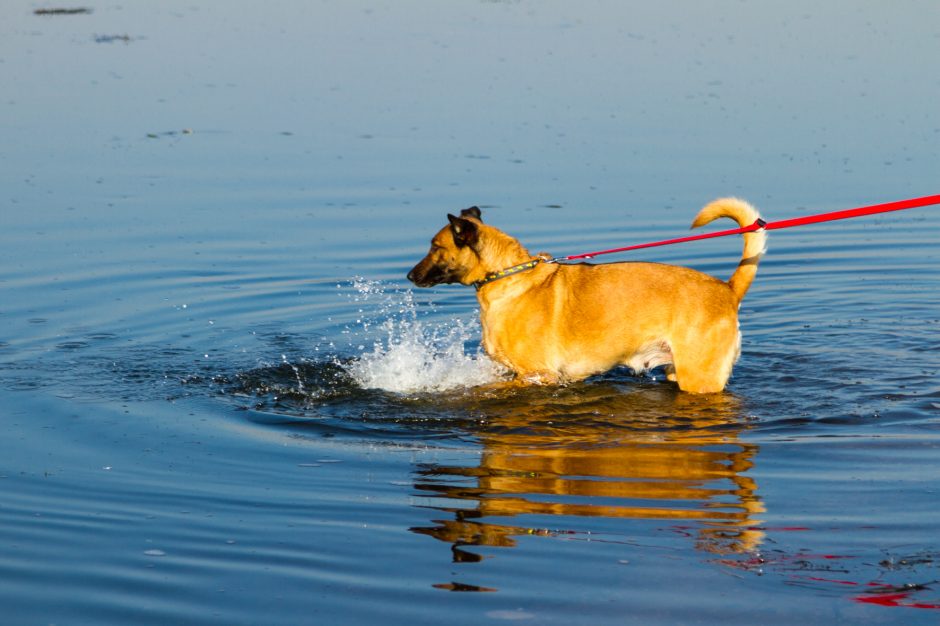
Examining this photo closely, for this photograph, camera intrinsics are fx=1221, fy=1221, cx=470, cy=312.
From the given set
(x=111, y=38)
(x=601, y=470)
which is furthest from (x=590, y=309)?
(x=111, y=38)

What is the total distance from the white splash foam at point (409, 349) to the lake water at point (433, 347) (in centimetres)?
4

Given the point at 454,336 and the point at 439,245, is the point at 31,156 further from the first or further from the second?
the point at 439,245

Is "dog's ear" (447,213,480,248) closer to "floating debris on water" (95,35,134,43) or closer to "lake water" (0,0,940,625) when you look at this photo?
"lake water" (0,0,940,625)

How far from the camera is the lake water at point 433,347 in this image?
5.85 meters

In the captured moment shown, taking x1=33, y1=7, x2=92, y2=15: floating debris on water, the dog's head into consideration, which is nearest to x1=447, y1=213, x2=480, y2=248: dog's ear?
the dog's head

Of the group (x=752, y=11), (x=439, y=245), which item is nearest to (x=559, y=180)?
(x=439, y=245)

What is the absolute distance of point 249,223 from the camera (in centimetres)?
1373

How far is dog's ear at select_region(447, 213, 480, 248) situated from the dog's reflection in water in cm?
117

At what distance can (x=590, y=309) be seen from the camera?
28.2ft

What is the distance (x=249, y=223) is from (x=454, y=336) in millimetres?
4089

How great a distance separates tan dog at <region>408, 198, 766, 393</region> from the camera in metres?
8.40

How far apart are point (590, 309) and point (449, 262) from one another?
3.45 feet

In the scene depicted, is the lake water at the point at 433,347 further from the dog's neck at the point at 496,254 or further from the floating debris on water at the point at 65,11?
the floating debris on water at the point at 65,11

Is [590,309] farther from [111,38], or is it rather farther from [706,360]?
[111,38]
